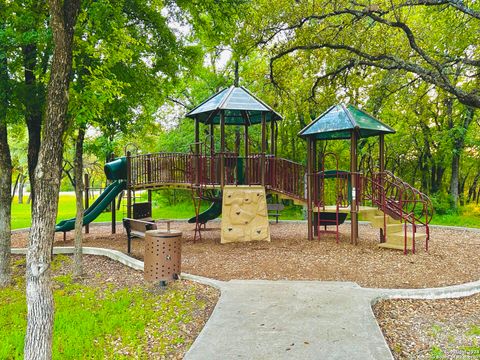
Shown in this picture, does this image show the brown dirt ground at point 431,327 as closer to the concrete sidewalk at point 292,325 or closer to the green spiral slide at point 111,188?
the concrete sidewalk at point 292,325

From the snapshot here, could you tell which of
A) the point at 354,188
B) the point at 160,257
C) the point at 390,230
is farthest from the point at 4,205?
the point at 390,230

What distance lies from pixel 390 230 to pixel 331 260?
2.44 metres

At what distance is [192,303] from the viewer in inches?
204

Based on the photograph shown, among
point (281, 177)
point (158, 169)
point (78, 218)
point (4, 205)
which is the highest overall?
point (158, 169)

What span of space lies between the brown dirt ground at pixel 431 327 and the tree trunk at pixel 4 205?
6259 mm

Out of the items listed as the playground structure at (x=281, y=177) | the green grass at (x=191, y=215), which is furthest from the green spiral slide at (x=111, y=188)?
the green grass at (x=191, y=215)

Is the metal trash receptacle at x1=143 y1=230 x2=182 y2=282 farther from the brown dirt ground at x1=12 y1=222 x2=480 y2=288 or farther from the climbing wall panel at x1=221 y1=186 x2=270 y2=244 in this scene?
the climbing wall panel at x1=221 y1=186 x2=270 y2=244

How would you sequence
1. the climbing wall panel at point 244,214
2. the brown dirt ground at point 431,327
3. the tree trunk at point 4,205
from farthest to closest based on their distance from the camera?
the climbing wall panel at point 244,214, the tree trunk at point 4,205, the brown dirt ground at point 431,327

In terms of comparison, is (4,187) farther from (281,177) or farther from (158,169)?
(281,177)

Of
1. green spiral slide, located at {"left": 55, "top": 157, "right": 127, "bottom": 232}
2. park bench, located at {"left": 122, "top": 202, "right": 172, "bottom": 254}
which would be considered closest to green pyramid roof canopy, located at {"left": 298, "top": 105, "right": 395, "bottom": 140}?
park bench, located at {"left": 122, "top": 202, "right": 172, "bottom": 254}

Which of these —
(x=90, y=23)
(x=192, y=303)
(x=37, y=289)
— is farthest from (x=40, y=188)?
(x=90, y=23)

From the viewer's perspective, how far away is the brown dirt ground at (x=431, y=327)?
3.77 meters

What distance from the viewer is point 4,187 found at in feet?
21.7

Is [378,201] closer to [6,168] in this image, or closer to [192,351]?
[192,351]
